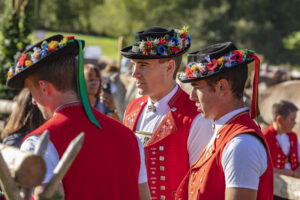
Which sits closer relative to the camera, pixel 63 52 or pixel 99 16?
pixel 63 52

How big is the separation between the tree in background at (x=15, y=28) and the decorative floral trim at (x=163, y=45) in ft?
18.0

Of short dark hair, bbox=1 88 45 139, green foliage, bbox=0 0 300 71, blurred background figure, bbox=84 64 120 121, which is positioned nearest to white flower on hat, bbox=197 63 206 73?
short dark hair, bbox=1 88 45 139

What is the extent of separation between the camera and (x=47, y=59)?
1.99m

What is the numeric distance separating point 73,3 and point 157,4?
15634mm

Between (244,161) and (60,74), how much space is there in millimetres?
→ 908

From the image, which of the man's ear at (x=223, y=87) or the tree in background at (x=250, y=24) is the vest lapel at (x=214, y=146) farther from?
the tree in background at (x=250, y=24)

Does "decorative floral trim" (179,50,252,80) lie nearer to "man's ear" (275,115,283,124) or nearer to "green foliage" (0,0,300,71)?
"man's ear" (275,115,283,124)

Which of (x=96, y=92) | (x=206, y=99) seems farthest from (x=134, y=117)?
(x=96, y=92)

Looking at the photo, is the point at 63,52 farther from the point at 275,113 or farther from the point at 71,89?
the point at 275,113

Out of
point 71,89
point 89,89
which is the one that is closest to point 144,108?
point 71,89

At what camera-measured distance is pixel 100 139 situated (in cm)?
200

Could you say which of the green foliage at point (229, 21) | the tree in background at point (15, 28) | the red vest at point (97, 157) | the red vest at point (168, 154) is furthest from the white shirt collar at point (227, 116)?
the green foliage at point (229, 21)

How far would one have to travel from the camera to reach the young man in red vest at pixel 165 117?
2.93m

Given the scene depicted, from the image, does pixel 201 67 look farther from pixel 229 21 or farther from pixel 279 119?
pixel 229 21
